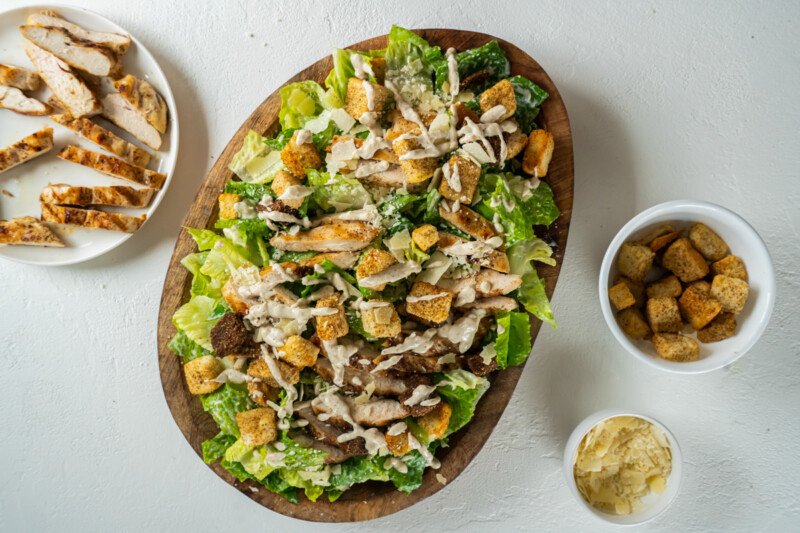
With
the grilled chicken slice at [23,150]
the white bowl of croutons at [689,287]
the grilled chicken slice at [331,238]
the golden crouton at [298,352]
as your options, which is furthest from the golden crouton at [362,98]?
the grilled chicken slice at [23,150]

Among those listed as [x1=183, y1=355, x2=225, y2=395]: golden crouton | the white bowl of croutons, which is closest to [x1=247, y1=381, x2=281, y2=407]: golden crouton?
[x1=183, y1=355, x2=225, y2=395]: golden crouton

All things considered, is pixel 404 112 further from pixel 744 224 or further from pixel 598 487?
pixel 598 487

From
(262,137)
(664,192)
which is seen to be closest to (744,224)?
(664,192)

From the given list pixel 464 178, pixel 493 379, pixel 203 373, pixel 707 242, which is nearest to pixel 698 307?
pixel 707 242

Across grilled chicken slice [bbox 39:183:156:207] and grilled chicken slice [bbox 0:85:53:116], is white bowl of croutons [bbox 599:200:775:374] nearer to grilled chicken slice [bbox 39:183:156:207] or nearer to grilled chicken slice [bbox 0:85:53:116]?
grilled chicken slice [bbox 39:183:156:207]

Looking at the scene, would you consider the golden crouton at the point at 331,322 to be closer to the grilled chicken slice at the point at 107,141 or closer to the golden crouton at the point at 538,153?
the golden crouton at the point at 538,153

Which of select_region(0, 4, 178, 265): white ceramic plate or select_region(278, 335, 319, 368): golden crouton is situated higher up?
select_region(0, 4, 178, 265): white ceramic plate
